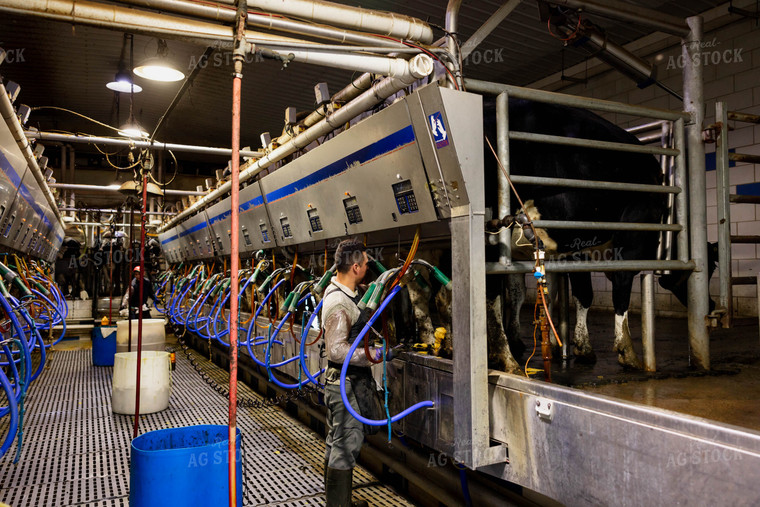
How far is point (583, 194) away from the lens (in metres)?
3.30

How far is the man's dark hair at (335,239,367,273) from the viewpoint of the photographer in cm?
301

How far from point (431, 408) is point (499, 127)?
4.77 feet

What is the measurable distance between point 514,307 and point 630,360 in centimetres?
88

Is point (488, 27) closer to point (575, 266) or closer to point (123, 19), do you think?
point (575, 266)

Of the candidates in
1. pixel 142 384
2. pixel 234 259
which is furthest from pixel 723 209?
pixel 142 384

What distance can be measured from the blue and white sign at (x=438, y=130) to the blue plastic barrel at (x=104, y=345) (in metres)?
6.82

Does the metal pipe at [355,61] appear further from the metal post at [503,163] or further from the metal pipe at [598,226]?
the metal pipe at [598,226]

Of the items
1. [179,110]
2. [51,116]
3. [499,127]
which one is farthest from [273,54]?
[51,116]

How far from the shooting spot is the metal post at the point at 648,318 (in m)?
2.71

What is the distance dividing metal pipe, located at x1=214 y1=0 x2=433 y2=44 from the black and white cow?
2.29 feet

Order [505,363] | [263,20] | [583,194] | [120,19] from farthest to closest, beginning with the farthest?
[583,194], [505,363], [263,20], [120,19]

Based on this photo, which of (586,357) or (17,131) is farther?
(17,131)

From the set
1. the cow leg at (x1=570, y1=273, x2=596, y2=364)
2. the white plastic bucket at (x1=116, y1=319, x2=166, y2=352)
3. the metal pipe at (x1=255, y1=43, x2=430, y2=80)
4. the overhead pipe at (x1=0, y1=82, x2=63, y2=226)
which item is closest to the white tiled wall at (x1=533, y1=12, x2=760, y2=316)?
the cow leg at (x1=570, y1=273, x2=596, y2=364)

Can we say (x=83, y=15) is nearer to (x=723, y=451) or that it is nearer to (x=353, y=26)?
(x=353, y=26)
